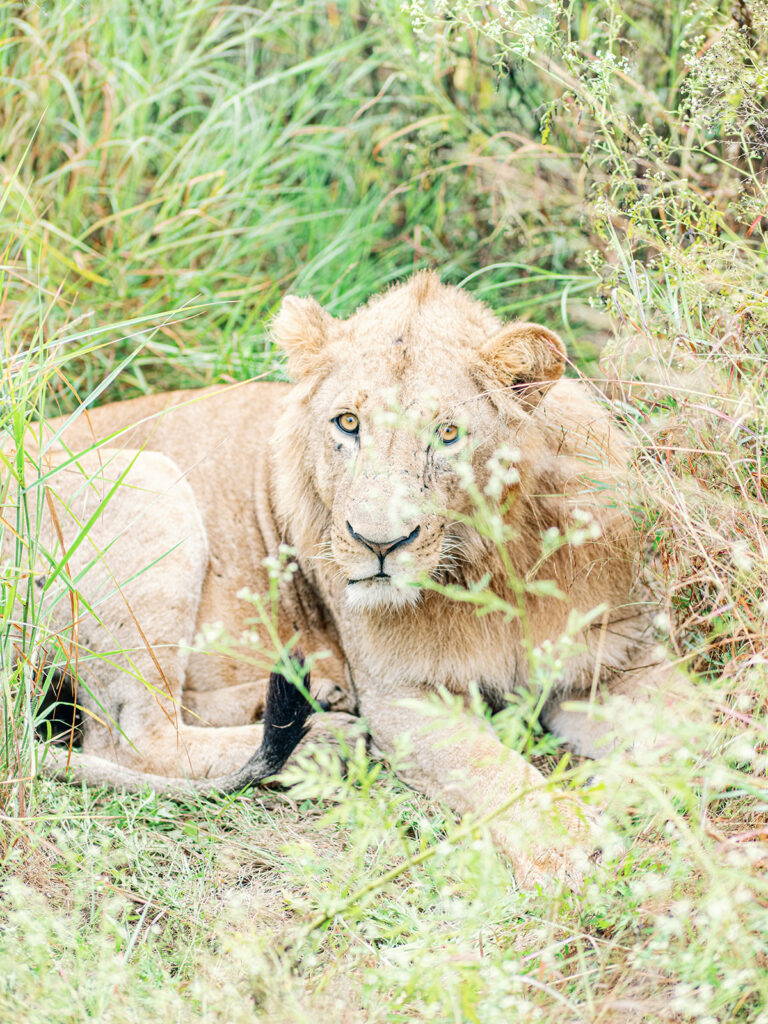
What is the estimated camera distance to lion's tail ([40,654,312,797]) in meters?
3.02

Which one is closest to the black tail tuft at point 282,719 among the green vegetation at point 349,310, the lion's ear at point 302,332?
the green vegetation at point 349,310

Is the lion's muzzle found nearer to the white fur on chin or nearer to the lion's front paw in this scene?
the white fur on chin

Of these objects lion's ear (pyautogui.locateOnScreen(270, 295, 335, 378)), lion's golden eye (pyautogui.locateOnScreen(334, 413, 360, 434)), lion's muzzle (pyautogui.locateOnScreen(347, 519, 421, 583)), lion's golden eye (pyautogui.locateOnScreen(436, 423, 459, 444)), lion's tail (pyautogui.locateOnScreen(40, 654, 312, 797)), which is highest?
lion's ear (pyautogui.locateOnScreen(270, 295, 335, 378))

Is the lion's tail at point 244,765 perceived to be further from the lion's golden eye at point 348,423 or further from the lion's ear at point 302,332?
the lion's ear at point 302,332

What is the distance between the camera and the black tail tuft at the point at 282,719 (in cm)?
299

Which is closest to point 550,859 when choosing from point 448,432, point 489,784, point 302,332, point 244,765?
point 489,784

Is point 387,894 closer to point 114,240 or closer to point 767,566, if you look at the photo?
point 767,566

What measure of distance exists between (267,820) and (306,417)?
4.09 feet

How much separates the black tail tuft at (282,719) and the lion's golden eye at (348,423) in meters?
0.66

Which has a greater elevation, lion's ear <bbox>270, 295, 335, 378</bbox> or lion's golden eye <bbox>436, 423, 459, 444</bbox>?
lion's ear <bbox>270, 295, 335, 378</bbox>

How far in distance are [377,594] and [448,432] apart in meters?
0.50

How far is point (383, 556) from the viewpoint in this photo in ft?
9.52

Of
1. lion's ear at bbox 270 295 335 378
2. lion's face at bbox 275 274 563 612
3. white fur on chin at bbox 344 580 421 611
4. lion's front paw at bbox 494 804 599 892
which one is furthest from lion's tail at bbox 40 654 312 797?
lion's ear at bbox 270 295 335 378

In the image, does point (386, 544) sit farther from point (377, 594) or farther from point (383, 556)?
point (377, 594)
